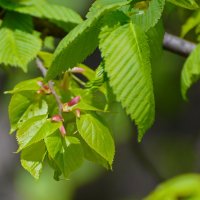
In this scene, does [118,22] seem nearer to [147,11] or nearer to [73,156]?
[147,11]

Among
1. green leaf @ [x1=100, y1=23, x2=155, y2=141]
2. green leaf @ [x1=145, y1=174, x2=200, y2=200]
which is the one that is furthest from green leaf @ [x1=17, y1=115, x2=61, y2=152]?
Result: green leaf @ [x1=145, y1=174, x2=200, y2=200]

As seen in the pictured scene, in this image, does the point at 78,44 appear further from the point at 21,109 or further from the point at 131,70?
the point at 21,109

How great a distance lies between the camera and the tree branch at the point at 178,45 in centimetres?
193

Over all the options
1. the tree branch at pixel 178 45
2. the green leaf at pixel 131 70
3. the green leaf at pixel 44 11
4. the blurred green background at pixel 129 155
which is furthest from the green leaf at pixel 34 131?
the blurred green background at pixel 129 155

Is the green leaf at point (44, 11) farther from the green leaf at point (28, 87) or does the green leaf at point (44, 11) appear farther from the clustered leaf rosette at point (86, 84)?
the green leaf at point (28, 87)

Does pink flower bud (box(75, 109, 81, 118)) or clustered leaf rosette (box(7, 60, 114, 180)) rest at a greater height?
pink flower bud (box(75, 109, 81, 118))

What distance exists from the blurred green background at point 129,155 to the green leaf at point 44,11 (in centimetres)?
165

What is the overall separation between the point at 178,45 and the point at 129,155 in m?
3.51

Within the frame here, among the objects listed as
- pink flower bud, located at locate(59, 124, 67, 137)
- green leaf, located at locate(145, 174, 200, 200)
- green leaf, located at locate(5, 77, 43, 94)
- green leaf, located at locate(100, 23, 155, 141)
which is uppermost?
green leaf, located at locate(100, 23, 155, 141)

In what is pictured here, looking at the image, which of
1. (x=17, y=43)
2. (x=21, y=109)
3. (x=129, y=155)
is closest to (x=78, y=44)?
(x=21, y=109)

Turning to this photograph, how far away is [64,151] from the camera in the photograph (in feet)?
4.28

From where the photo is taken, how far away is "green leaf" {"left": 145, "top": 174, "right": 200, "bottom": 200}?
1.83 meters

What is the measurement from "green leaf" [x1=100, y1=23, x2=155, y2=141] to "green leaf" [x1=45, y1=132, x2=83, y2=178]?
19cm

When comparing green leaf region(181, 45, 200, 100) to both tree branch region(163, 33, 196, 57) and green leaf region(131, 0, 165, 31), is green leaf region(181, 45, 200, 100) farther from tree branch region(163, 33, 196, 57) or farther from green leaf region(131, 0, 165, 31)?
green leaf region(131, 0, 165, 31)
